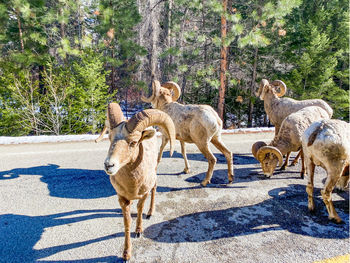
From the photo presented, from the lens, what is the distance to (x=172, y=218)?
3693mm

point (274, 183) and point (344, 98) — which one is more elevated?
point (344, 98)

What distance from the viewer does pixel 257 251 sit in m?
3.00

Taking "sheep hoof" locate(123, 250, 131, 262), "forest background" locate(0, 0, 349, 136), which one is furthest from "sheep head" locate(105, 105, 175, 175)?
"forest background" locate(0, 0, 349, 136)

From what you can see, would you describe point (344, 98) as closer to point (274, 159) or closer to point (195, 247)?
point (274, 159)

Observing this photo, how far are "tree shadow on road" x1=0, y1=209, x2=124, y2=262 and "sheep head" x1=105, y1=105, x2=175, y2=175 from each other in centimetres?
141

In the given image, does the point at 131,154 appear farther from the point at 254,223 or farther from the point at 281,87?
the point at 281,87

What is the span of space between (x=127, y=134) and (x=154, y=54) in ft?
36.2

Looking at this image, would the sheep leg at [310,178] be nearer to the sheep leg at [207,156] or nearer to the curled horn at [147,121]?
the sheep leg at [207,156]

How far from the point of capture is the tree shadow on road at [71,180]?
174 inches

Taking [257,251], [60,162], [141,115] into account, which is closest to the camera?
[141,115]

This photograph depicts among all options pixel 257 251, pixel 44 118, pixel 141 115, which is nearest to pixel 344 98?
pixel 257 251

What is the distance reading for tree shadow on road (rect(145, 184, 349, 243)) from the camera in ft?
10.9

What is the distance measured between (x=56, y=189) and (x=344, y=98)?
1575cm

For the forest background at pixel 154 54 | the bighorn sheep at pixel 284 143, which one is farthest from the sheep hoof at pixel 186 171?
the forest background at pixel 154 54
